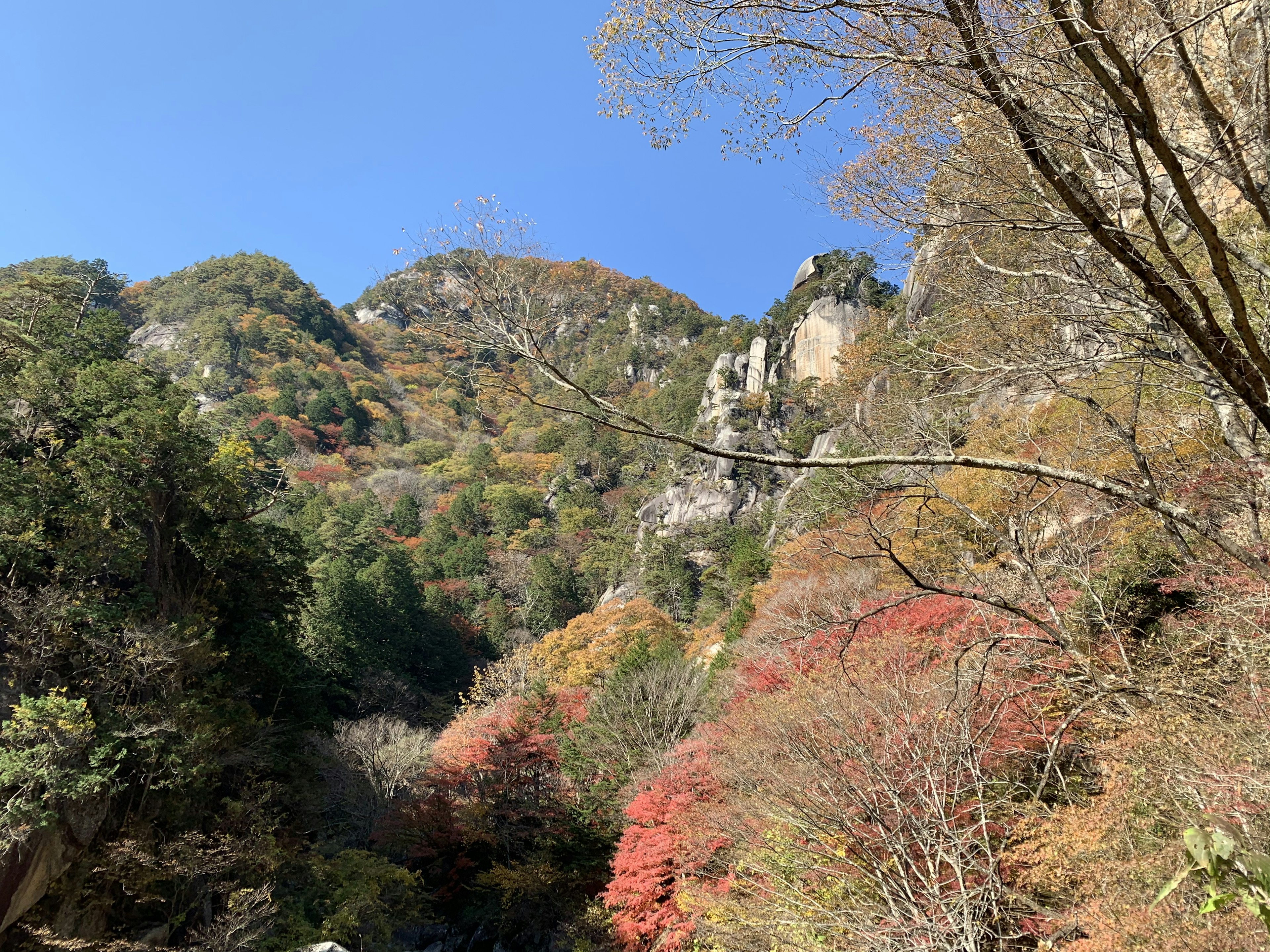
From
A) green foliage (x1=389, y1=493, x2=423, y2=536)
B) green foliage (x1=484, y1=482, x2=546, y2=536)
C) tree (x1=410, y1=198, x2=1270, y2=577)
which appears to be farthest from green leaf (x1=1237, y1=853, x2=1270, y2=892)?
green foliage (x1=389, y1=493, x2=423, y2=536)

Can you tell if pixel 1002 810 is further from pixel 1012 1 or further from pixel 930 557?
pixel 1012 1

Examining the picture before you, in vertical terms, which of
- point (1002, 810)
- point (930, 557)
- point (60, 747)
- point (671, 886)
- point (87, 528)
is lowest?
point (671, 886)

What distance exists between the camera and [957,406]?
5977 mm

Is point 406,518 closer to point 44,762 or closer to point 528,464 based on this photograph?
point 528,464

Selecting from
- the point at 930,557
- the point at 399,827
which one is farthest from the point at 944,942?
the point at 399,827

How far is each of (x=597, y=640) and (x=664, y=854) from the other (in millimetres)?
14241

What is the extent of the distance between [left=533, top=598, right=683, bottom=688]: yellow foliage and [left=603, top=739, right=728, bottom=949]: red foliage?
10.1m

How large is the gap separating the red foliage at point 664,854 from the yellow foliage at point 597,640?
10.1 metres

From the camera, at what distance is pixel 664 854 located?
10766 mm

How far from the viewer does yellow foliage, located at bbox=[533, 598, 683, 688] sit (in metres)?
23.0

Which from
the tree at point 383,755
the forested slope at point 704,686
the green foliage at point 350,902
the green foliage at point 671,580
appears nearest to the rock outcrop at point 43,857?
the forested slope at point 704,686

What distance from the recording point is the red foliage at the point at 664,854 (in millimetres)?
10172

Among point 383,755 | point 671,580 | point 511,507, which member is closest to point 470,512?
point 511,507

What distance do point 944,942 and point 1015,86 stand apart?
5.88 meters
